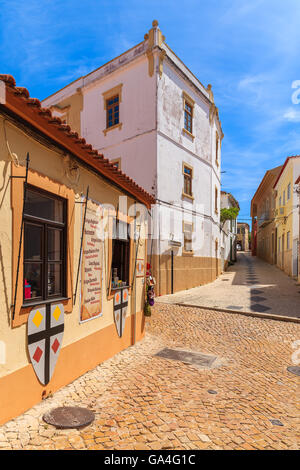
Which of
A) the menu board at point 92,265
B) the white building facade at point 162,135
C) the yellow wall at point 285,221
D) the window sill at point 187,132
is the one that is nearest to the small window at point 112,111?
the white building facade at point 162,135

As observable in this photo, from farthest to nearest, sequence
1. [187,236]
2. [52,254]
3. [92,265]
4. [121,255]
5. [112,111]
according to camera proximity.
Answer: [187,236] → [112,111] → [121,255] → [92,265] → [52,254]

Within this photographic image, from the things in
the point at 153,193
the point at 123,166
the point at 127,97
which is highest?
the point at 127,97

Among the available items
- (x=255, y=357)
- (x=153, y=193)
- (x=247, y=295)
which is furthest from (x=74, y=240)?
(x=247, y=295)

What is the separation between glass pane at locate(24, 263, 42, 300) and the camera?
4.22m

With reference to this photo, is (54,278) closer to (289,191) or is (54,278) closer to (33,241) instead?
(33,241)

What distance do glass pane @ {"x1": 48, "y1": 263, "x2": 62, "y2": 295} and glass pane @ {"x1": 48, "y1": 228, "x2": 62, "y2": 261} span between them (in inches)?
5.1

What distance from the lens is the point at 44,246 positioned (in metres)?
4.31

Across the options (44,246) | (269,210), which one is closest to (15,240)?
(44,246)

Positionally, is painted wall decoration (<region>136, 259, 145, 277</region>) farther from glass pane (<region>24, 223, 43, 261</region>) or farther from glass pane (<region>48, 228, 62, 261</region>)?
glass pane (<region>24, 223, 43, 261</region>)

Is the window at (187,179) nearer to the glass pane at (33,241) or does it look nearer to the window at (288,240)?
the window at (288,240)

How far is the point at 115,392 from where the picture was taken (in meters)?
4.68

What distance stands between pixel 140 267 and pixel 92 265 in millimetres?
2552
